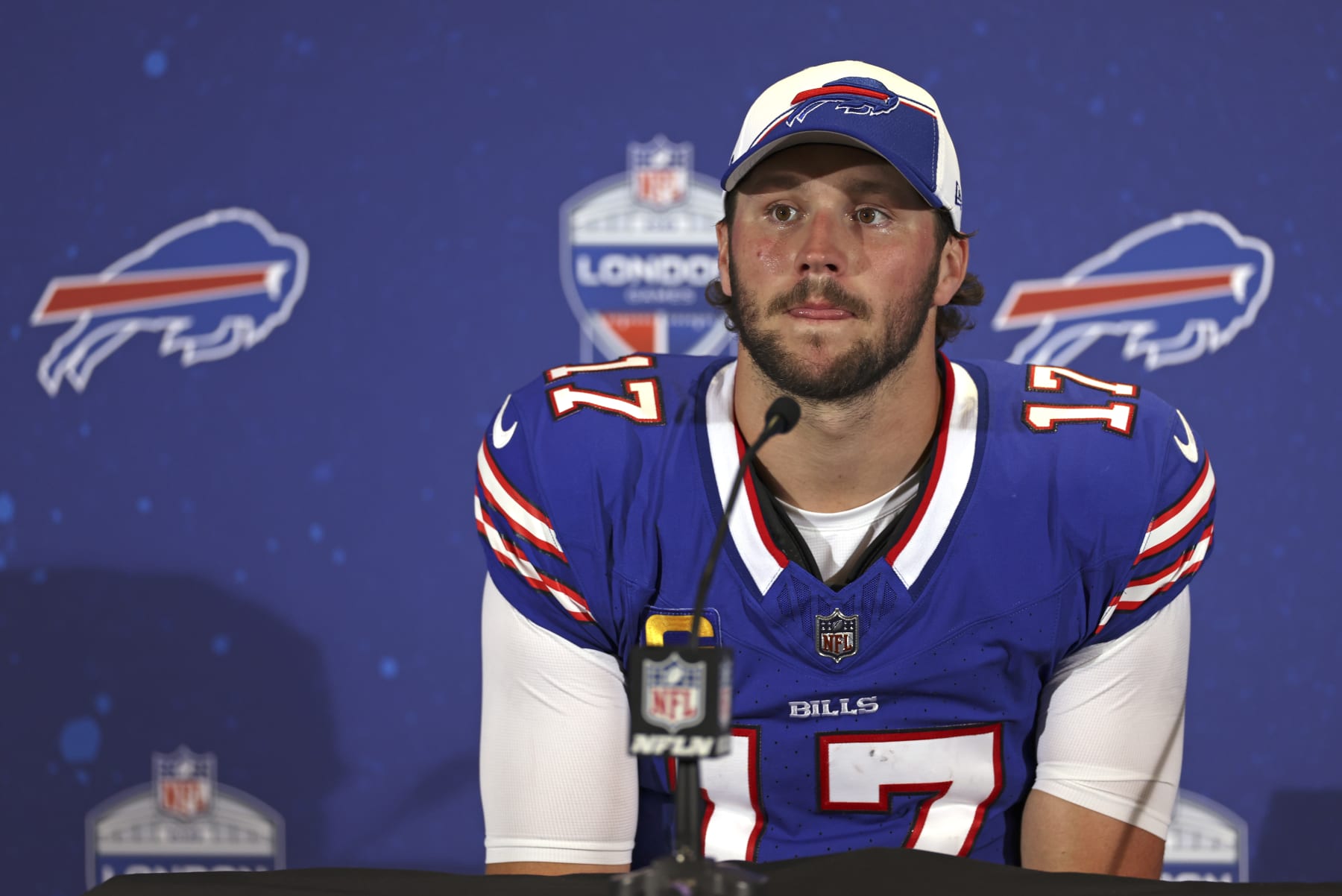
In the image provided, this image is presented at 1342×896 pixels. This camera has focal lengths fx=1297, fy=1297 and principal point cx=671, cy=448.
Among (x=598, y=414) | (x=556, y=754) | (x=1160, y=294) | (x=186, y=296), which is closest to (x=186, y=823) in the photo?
(x=186, y=296)

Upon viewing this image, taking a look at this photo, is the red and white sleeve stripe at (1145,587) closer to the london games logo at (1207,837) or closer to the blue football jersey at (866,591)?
the blue football jersey at (866,591)

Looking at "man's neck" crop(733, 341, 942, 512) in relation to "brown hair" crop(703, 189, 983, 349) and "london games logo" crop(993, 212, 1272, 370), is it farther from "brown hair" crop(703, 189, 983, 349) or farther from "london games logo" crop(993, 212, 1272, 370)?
"london games logo" crop(993, 212, 1272, 370)

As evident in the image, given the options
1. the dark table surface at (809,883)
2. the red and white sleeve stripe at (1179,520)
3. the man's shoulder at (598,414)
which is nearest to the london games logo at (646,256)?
the man's shoulder at (598,414)

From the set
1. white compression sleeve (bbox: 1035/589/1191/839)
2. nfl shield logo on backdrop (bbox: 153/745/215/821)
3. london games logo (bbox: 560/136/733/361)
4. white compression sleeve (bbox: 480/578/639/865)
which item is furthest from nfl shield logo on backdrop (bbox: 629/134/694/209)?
nfl shield logo on backdrop (bbox: 153/745/215/821)

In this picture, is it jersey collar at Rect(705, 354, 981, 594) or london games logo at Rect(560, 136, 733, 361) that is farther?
london games logo at Rect(560, 136, 733, 361)

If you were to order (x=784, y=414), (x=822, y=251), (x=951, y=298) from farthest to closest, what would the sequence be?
1. (x=951, y=298)
2. (x=822, y=251)
3. (x=784, y=414)

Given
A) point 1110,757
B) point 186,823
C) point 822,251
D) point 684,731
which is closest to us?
point 684,731

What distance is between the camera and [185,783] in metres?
1.96

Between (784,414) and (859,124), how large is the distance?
0.42 metres

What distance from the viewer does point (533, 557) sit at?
3.93 feet

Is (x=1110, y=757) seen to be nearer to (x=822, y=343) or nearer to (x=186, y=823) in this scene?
(x=822, y=343)

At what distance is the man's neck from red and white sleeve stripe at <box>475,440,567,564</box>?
0.21 meters

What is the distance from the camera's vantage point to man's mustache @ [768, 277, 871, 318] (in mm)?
1116

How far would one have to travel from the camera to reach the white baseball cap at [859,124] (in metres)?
1.12
